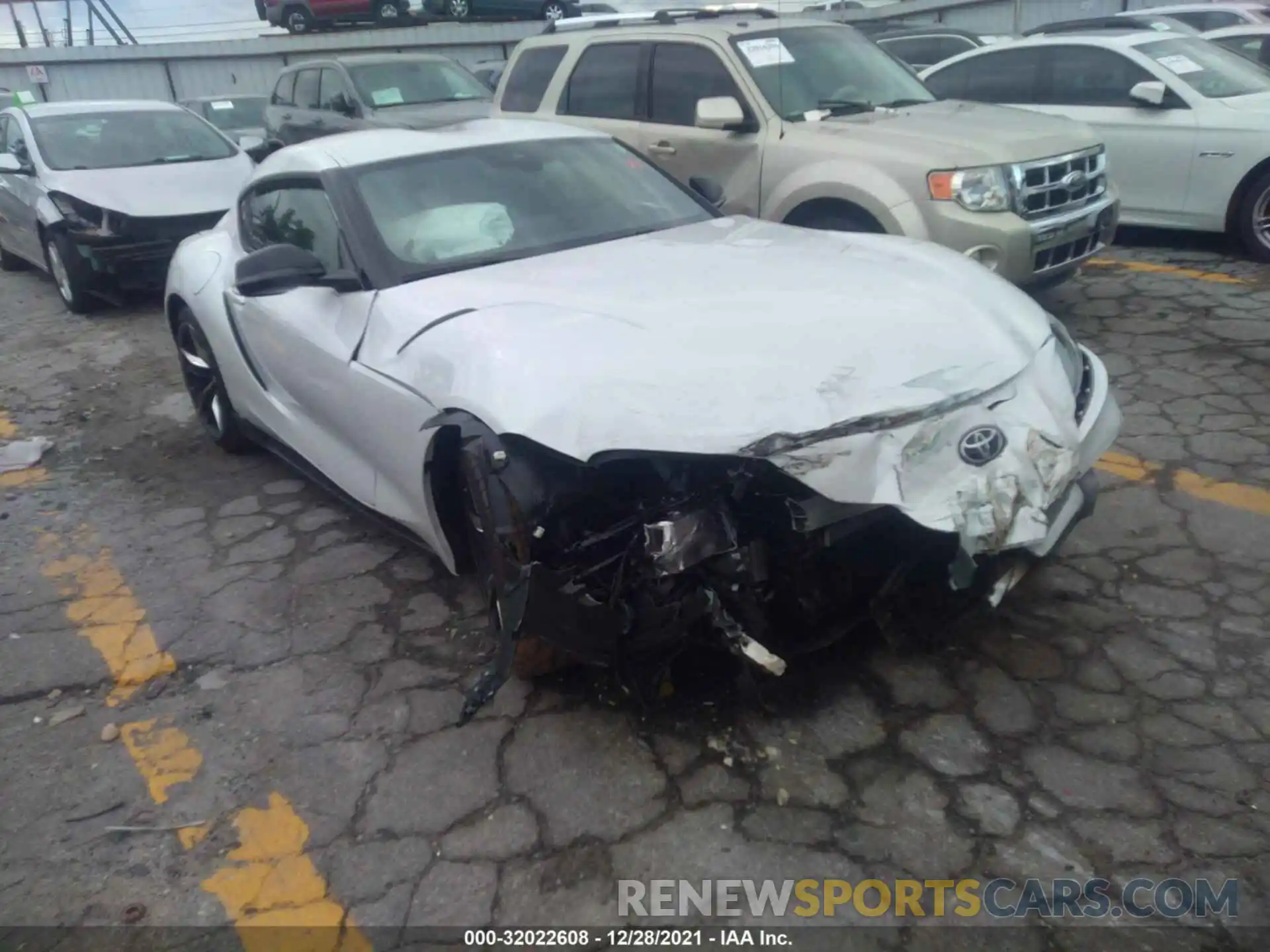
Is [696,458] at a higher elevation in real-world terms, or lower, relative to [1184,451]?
higher

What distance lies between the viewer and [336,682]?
3.21m

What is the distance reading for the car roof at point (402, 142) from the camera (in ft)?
12.9

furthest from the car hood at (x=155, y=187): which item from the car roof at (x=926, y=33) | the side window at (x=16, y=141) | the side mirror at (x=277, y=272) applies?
the car roof at (x=926, y=33)

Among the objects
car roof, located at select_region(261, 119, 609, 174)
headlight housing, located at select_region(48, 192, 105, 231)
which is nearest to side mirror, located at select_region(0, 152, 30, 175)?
headlight housing, located at select_region(48, 192, 105, 231)

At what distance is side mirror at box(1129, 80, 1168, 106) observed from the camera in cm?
689

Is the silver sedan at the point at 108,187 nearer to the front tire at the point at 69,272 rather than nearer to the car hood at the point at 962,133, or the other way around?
the front tire at the point at 69,272

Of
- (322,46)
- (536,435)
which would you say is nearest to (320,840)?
(536,435)

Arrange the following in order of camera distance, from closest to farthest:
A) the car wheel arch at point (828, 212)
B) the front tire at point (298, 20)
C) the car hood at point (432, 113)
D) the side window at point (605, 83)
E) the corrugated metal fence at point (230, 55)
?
1. the car wheel arch at point (828, 212)
2. the side window at point (605, 83)
3. the car hood at point (432, 113)
4. the corrugated metal fence at point (230, 55)
5. the front tire at point (298, 20)

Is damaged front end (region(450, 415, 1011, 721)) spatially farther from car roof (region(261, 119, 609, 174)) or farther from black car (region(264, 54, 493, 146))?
black car (region(264, 54, 493, 146))

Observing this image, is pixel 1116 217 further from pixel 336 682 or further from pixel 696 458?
pixel 336 682

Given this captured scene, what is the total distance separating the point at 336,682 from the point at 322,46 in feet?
70.4

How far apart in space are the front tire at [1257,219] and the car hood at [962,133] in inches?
69.2

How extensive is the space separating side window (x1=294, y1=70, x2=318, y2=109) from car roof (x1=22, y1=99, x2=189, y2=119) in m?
2.13

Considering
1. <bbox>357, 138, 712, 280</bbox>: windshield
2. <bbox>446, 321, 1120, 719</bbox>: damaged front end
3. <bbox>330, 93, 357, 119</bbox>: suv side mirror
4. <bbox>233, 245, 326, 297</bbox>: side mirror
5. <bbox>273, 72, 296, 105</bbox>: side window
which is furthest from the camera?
<bbox>273, 72, 296, 105</bbox>: side window
